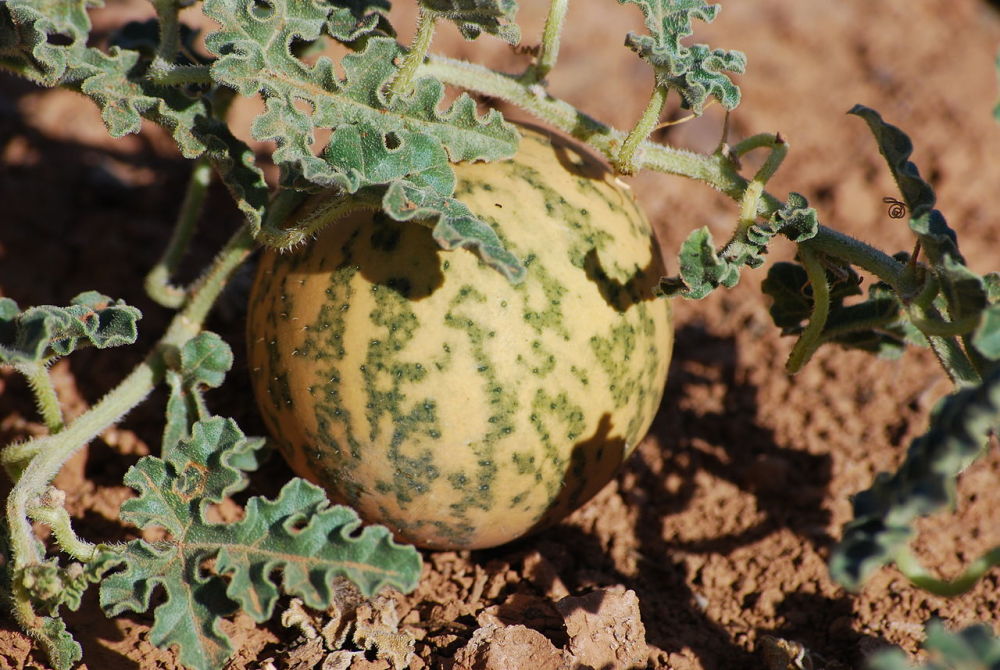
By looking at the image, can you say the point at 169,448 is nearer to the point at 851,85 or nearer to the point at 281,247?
the point at 281,247

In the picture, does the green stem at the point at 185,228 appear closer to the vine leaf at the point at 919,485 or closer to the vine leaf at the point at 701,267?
the vine leaf at the point at 701,267

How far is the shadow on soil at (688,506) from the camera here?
2746mm

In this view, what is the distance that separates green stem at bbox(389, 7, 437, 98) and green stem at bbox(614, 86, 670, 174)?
1.93 ft

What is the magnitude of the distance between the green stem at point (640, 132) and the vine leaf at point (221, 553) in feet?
3.98

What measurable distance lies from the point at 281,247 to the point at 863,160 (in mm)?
2969

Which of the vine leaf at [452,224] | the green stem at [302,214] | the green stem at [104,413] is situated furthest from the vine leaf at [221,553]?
the vine leaf at [452,224]

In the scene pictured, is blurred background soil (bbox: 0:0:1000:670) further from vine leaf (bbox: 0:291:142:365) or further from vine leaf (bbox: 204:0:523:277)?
vine leaf (bbox: 204:0:523:277)

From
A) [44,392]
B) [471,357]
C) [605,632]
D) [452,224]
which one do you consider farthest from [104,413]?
[605,632]

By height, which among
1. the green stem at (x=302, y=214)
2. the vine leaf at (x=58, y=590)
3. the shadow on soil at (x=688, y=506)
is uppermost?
the green stem at (x=302, y=214)

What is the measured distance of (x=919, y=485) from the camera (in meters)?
1.81

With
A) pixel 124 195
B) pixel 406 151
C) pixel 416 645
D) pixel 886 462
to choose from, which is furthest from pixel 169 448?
pixel 886 462

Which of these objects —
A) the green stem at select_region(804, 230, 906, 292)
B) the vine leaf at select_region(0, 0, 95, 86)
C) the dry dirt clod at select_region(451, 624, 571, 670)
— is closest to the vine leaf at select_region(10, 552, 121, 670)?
the dry dirt clod at select_region(451, 624, 571, 670)

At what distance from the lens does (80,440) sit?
2570 millimetres

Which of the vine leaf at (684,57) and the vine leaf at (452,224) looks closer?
the vine leaf at (452,224)
